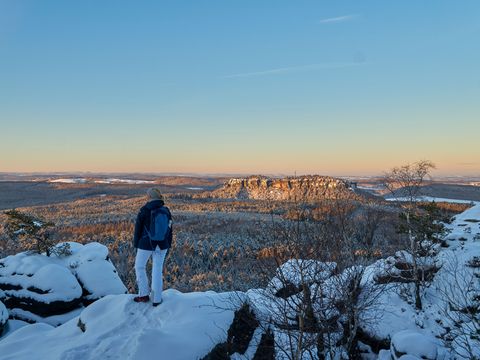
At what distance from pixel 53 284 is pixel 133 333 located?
443 cm

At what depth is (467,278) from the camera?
10836 millimetres

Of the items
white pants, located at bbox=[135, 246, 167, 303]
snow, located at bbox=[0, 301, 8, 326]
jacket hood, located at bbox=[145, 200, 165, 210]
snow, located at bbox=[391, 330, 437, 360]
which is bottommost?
snow, located at bbox=[391, 330, 437, 360]

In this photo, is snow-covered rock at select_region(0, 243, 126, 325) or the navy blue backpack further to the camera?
snow-covered rock at select_region(0, 243, 126, 325)

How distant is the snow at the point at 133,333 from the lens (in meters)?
5.41

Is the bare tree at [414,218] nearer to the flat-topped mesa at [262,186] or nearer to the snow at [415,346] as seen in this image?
the snow at [415,346]

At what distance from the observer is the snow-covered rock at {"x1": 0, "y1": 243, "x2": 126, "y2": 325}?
881 cm

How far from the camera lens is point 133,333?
225 inches

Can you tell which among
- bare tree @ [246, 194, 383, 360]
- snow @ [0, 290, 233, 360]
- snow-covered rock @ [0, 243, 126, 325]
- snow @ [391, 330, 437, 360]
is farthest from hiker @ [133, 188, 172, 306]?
snow @ [391, 330, 437, 360]

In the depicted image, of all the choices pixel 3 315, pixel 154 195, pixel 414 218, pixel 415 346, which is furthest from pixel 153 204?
pixel 414 218

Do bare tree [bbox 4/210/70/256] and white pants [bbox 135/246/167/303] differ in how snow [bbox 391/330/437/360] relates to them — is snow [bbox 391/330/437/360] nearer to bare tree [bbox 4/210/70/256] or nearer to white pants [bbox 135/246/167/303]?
white pants [bbox 135/246/167/303]

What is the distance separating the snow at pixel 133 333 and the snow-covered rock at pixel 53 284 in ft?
6.42

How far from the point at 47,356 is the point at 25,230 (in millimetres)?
5135

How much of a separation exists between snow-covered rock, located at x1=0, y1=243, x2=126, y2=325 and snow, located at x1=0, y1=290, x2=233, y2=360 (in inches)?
77.1

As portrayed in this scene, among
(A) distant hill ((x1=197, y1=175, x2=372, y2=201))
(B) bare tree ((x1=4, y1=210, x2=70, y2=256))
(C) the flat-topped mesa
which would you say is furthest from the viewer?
(A) distant hill ((x1=197, y1=175, x2=372, y2=201))
